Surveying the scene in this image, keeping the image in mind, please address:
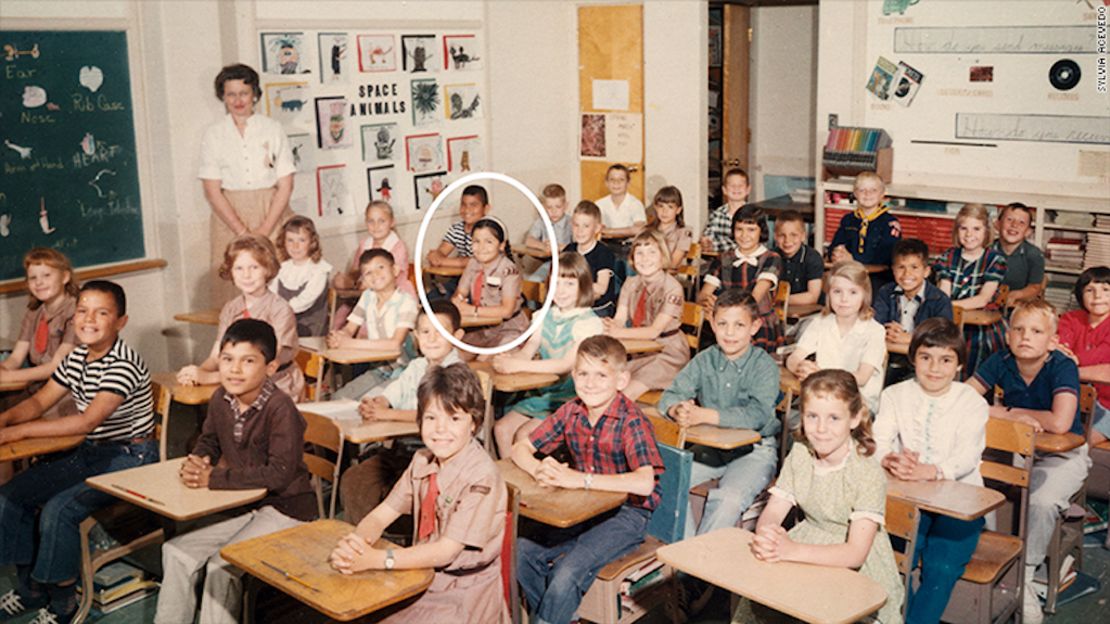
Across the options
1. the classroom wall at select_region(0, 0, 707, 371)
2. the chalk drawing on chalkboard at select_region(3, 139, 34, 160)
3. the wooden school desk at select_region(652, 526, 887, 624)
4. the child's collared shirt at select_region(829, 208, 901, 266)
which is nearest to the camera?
the wooden school desk at select_region(652, 526, 887, 624)

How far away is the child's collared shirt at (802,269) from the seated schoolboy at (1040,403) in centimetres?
190

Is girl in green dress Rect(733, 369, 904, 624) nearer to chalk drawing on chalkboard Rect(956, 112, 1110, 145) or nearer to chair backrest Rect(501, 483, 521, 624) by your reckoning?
chair backrest Rect(501, 483, 521, 624)

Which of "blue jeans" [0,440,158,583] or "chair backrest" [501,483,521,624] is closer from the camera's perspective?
"chair backrest" [501,483,521,624]

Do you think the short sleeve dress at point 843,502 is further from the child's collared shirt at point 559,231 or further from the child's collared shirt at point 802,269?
the child's collared shirt at point 559,231

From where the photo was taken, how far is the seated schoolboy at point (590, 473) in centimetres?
362

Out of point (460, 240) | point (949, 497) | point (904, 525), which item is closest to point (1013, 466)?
point (949, 497)

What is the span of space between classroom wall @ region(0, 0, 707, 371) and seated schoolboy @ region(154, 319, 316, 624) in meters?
2.97

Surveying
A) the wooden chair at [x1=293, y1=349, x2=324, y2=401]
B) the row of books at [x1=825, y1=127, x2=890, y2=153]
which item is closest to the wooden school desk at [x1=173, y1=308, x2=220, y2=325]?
the wooden chair at [x1=293, y1=349, x2=324, y2=401]

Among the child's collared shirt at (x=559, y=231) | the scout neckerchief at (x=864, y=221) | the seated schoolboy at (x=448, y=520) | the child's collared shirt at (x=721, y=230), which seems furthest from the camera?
the child's collared shirt at (x=559, y=231)

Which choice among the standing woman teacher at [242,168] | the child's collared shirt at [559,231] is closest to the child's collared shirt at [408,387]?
the standing woman teacher at [242,168]

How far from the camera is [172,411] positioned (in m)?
6.75

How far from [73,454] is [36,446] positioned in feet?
1.02

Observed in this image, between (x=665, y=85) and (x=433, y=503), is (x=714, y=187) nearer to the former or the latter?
(x=665, y=85)

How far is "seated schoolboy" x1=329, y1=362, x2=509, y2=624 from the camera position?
3164 mm
